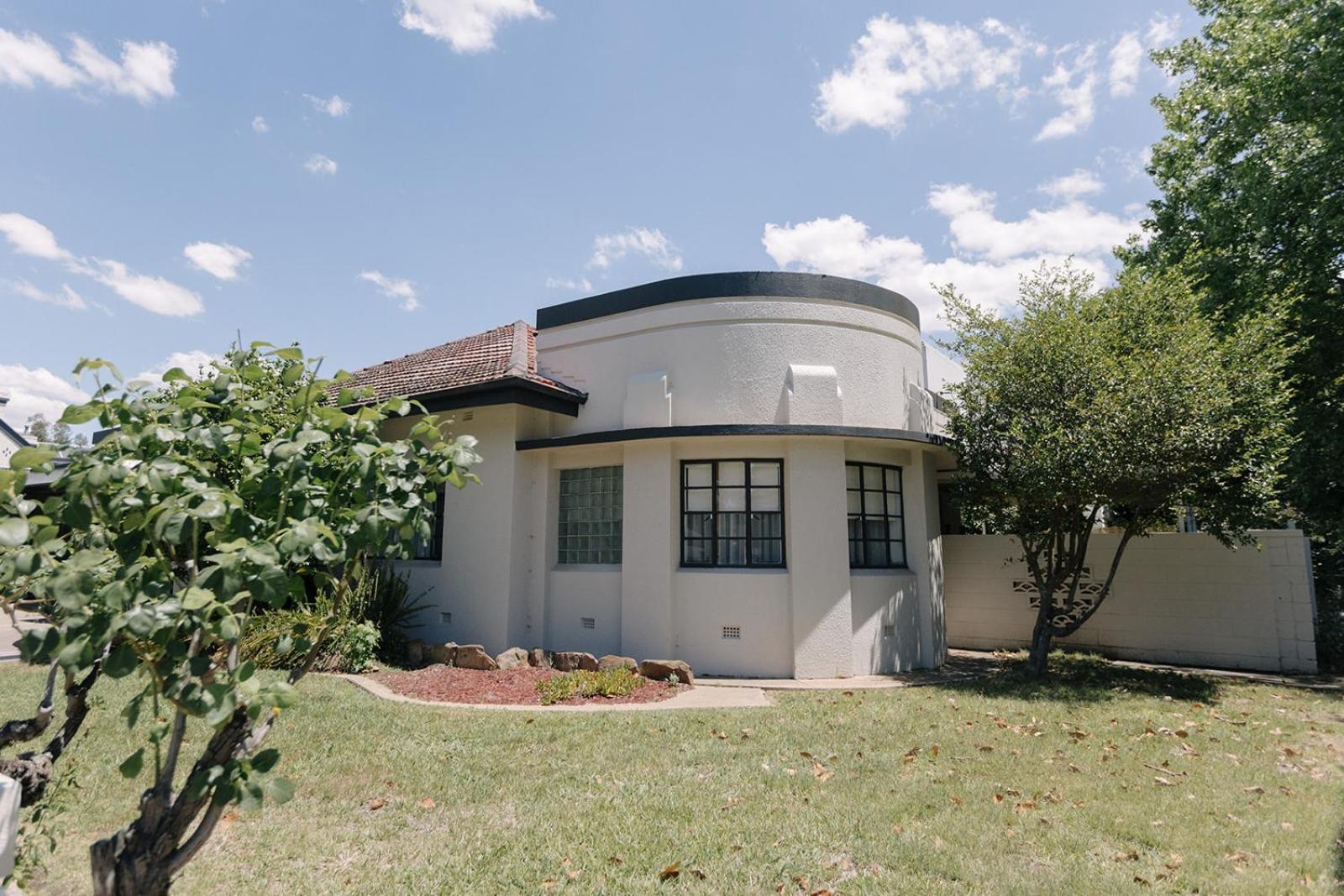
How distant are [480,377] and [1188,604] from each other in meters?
12.0

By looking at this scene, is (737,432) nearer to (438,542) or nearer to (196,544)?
(438,542)

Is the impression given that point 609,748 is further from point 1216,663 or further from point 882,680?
point 1216,663

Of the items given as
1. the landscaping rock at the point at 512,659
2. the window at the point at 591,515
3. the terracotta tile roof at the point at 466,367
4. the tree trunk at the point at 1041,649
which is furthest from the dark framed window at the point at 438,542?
the tree trunk at the point at 1041,649

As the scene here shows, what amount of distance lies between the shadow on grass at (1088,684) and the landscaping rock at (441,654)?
6.93 meters

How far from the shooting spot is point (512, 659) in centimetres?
1030

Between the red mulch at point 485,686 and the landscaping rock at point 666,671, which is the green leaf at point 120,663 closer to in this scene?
the red mulch at point 485,686

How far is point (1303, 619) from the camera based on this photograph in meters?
11.0

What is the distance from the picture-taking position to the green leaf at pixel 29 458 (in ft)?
6.75

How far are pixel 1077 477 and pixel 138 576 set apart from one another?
971 cm

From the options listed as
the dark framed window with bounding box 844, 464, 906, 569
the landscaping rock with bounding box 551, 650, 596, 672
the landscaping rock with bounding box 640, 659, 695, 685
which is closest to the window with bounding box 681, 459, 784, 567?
the dark framed window with bounding box 844, 464, 906, 569

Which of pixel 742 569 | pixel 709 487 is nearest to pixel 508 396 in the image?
pixel 709 487

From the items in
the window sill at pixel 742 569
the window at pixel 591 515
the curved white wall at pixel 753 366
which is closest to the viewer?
the window sill at pixel 742 569

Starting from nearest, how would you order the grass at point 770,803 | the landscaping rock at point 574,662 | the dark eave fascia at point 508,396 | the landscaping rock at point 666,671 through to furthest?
the grass at point 770,803, the landscaping rock at point 666,671, the landscaping rock at point 574,662, the dark eave fascia at point 508,396

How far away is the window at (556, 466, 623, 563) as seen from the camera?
11570mm
